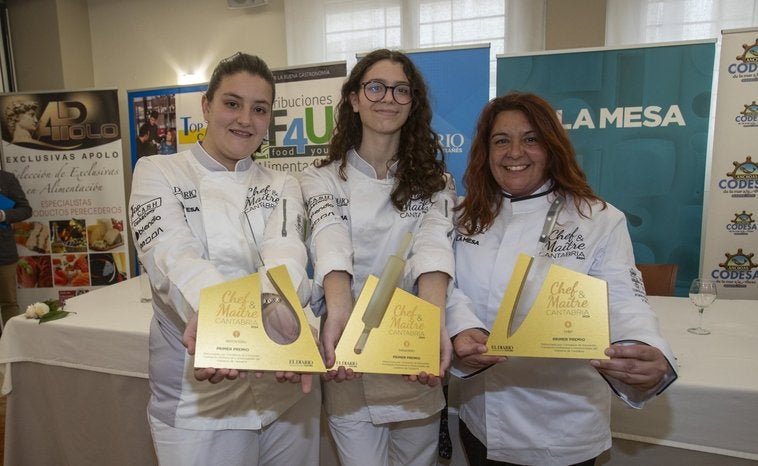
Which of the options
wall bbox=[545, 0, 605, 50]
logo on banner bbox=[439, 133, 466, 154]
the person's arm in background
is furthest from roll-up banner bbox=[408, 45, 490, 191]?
the person's arm in background

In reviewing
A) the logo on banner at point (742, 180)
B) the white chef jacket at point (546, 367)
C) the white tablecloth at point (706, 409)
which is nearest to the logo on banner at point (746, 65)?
the logo on banner at point (742, 180)

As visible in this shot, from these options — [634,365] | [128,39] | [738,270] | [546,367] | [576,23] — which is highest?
[128,39]

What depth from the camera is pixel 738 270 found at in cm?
341

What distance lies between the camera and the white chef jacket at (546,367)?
3.86 ft

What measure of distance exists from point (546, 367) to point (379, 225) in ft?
1.93

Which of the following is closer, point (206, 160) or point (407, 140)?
point (206, 160)

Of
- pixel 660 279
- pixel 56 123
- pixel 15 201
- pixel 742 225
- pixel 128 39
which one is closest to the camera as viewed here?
pixel 660 279

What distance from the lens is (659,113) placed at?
3404 millimetres

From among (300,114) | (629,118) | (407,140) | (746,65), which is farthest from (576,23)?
(407,140)

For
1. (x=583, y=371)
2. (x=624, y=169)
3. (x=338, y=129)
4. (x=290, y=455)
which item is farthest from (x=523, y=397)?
(x=624, y=169)

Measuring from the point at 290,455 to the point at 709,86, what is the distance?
3693 millimetres

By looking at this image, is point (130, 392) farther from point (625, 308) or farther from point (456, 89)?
point (456, 89)

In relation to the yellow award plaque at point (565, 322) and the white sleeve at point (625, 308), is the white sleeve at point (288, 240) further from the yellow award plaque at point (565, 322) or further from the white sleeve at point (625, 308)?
the white sleeve at point (625, 308)

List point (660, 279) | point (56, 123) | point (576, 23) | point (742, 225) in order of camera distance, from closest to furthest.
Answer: point (660, 279) < point (742, 225) < point (576, 23) < point (56, 123)
